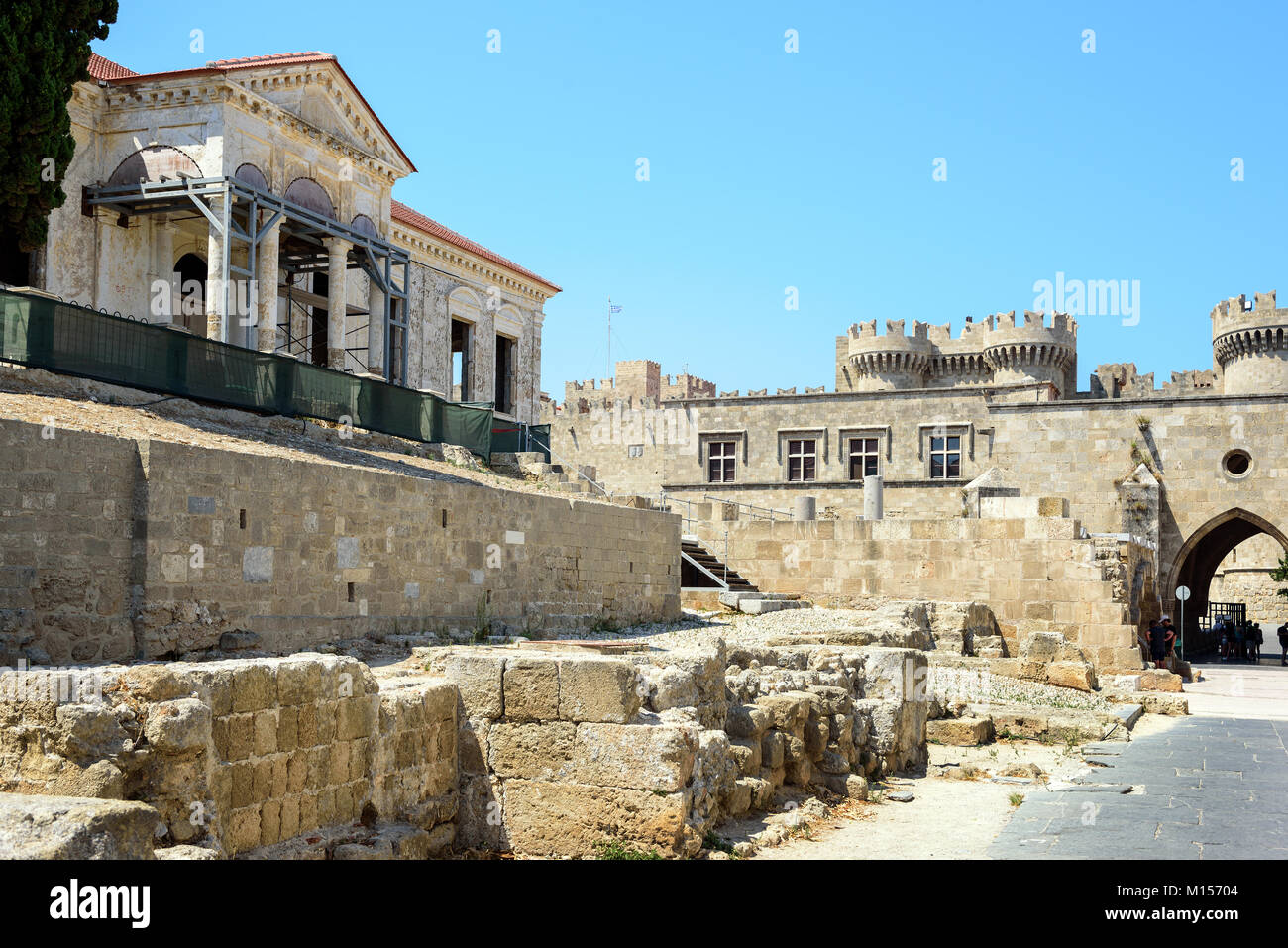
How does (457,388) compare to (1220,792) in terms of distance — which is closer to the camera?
(1220,792)

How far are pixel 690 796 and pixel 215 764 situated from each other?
2647 millimetres

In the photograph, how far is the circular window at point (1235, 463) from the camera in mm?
31562

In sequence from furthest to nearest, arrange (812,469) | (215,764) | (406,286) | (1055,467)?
(812,469)
(1055,467)
(406,286)
(215,764)

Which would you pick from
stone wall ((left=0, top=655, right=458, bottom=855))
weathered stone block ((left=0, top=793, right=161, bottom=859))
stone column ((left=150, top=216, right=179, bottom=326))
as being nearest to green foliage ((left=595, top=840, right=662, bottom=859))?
stone wall ((left=0, top=655, right=458, bottom=855))

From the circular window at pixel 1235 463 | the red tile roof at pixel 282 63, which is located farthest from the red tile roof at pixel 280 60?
the circular window at pixel 1235 463

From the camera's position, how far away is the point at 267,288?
20.5 meters

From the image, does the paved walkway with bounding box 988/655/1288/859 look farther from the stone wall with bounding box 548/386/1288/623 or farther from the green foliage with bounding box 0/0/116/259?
the stone wall with bounding box 548/386/1288/623

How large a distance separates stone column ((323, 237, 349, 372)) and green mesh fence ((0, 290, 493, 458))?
2.78 metres

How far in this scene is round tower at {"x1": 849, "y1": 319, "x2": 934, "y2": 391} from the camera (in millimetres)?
51375

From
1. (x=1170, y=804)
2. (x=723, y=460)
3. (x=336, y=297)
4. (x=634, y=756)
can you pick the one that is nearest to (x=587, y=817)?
(x=634, y=756)

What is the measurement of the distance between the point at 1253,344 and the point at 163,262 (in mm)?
43992

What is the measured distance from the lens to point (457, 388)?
30.2 metres
